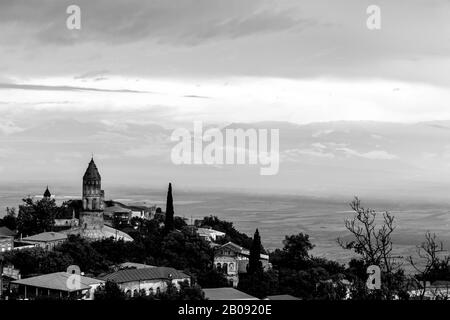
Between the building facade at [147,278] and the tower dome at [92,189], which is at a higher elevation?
the tower dome at [92,189]

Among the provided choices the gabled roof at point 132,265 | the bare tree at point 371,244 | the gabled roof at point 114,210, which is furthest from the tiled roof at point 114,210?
the bare tree at point 371,244

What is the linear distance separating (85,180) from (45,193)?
11903mm

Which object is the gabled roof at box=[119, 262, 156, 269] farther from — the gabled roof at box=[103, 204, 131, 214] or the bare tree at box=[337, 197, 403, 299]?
the bare tree at box=[337, 197, 403, 299]

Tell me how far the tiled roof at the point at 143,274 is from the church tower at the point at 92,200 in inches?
352

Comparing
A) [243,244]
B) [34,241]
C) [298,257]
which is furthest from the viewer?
[243,244]

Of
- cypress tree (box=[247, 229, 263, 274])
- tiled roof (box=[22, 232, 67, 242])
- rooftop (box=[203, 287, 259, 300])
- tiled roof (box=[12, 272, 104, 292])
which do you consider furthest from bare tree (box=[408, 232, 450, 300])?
tiled roof (box=[22, 232, 67, 242])

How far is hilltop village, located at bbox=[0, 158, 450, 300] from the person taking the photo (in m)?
22.2

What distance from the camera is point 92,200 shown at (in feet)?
117

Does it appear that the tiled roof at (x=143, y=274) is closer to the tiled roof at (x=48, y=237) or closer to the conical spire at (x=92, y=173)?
the tiled roof at (x=48, y=237)

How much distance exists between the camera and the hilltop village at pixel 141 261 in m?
22.2

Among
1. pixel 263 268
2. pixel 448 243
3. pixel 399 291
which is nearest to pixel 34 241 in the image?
pixel 263 268

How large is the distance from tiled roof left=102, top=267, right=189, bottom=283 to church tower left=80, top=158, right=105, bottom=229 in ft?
29.3
